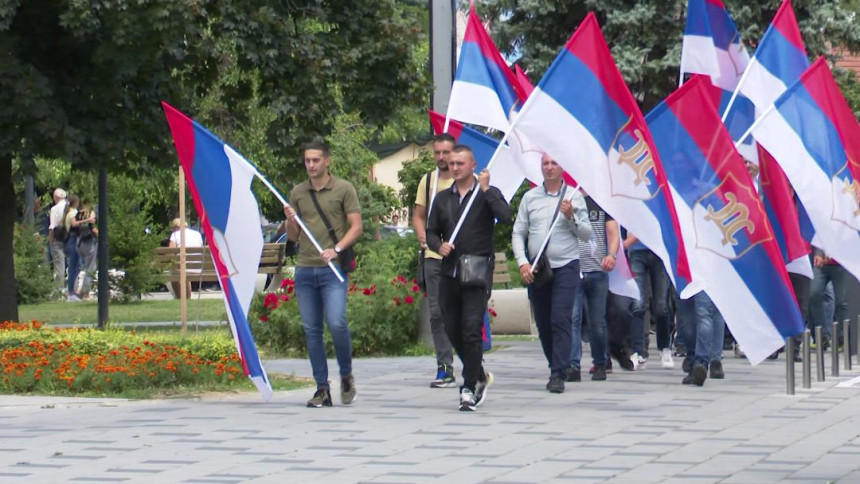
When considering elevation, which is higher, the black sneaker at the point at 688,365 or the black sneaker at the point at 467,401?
the black sneaker at the point at 688,365

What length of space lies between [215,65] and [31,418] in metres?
9.23

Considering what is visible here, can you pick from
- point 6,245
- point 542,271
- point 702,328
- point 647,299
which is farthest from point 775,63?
point 6,245

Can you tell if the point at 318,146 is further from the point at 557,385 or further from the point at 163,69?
the point at 163,69

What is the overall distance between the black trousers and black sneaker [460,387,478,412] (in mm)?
58

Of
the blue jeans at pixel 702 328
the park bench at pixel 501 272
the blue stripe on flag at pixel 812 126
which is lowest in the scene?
the blue jeans at pixel 702 328

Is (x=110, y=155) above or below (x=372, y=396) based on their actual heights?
above

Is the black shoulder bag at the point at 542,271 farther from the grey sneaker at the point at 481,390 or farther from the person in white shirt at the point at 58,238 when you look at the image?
the person in white shirt at the point at 58,238

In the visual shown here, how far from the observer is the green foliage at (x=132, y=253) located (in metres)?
27.9

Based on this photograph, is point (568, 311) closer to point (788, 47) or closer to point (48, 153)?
point (788, 47)

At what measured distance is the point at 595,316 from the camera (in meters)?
13.4

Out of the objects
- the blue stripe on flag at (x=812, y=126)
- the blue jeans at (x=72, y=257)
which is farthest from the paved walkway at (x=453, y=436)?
the blue jeans at (x=72, y=257)

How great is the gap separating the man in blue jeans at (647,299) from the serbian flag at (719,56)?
1.25m

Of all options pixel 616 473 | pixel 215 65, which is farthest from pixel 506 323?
pixel 616 473

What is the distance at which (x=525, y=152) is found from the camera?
12.6 m
